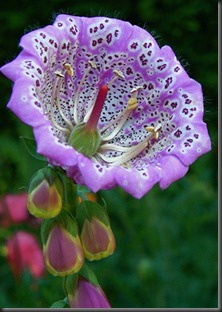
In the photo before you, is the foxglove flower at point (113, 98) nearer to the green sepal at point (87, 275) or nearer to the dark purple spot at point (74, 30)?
the dark purple spot at point (74, 30)

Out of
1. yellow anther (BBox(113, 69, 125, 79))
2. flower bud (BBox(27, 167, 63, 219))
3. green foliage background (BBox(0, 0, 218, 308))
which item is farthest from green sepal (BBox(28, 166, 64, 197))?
green foliage background (BBox(0, 0, 218, 308))

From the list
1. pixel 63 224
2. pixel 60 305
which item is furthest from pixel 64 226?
pixel 60 305

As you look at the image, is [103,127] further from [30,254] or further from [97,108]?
[30,254]

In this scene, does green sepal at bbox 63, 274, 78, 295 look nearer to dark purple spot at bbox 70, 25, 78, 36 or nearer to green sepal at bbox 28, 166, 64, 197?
green sepal at bbox 28, 166, 64, 197

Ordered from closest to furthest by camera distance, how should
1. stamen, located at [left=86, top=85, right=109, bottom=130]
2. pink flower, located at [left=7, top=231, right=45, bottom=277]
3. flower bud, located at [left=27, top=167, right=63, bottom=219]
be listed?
1. flower bud, located at [left=27, top=167, right=63, bottom=219]
2. stamen, located at [left=86, top=85, right=109, bottom=130]
3. pink flower, located at [left=7, top=231, right=45, bottom=277]

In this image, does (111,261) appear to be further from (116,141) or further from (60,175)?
(60,175)

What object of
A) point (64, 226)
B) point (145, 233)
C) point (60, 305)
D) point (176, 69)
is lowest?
point (145, 233)
